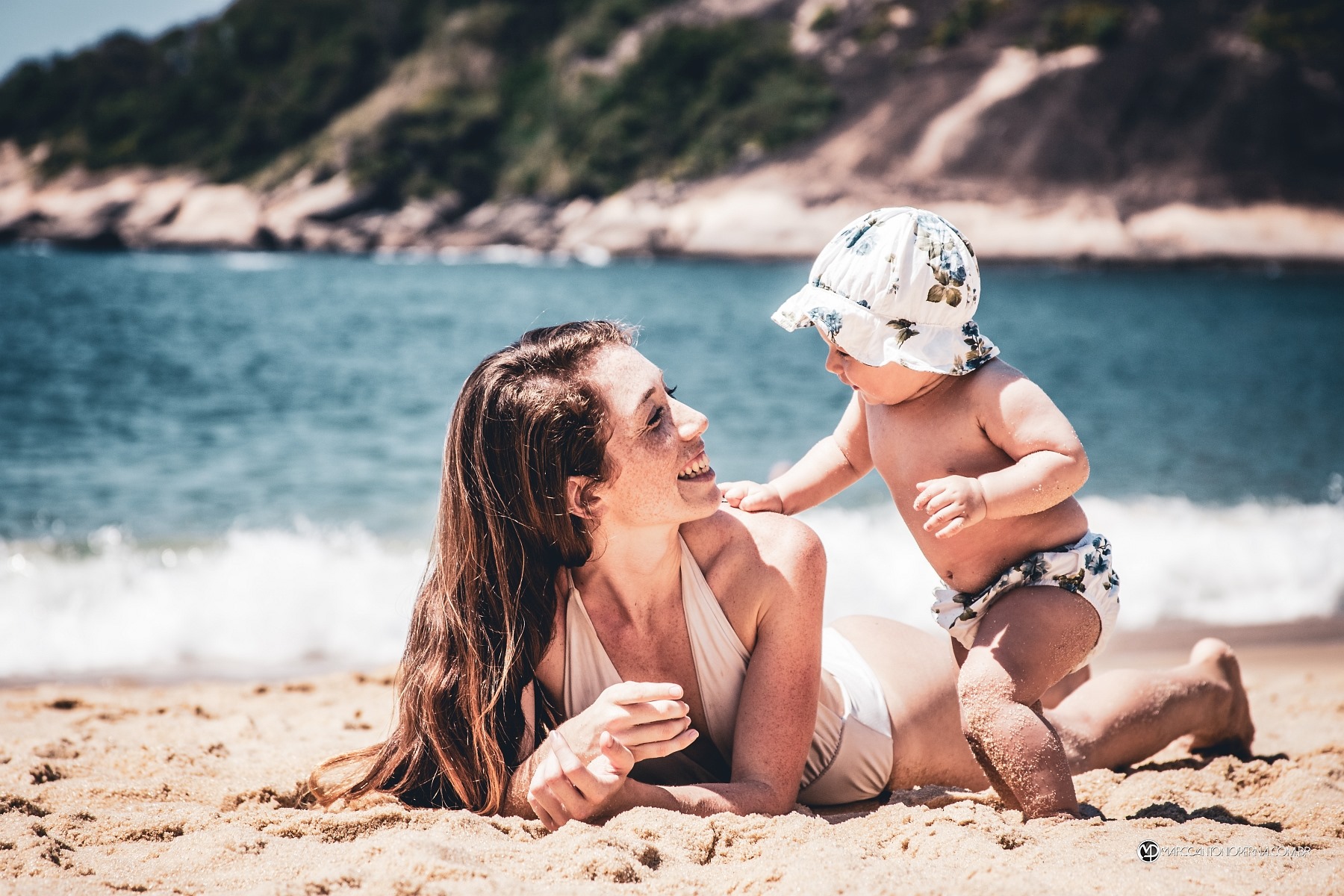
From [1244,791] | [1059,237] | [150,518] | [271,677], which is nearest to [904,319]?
[1244,791]

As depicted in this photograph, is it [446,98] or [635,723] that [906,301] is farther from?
[446,98]

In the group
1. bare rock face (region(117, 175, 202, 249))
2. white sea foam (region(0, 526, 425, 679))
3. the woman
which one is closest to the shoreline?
bare rock face (region(117, 175, 202, 249))

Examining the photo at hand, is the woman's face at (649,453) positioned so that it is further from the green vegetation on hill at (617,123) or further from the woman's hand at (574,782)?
the green vegetation on hill at (617,123)

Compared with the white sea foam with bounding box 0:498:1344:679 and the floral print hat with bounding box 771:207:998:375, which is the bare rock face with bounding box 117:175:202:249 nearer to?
Answer: the white sea foam with bounding box 0:498:1344:679

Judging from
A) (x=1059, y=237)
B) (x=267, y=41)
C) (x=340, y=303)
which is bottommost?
(x=1059, y=237)

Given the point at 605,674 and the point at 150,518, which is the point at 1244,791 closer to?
the point at 605,674

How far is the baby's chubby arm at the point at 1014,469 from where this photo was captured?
7.65 feet

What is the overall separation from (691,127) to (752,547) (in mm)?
46985

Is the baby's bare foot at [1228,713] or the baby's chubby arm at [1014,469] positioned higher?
the baby's chubby arm at [1014,469]

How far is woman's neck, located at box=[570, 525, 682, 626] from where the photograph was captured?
2.40 metres

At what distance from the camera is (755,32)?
4891 cm

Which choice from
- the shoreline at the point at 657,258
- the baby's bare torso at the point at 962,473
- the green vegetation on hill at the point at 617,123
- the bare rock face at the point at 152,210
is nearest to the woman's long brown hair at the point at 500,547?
the baby's bare torso at the point at 962,473

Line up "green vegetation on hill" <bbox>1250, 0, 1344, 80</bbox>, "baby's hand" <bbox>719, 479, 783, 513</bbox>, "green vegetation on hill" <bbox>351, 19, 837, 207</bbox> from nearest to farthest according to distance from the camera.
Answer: "baby's hand" <bbox>719, 479, 783, 513</bbox> → "green vegetation on hill" <bbox>1250, 0, 1344, 80</bbox> → "green vegetation on hill" <bbox>351, 19, 837, 207</bbox>

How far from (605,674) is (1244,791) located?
176 centimetres
